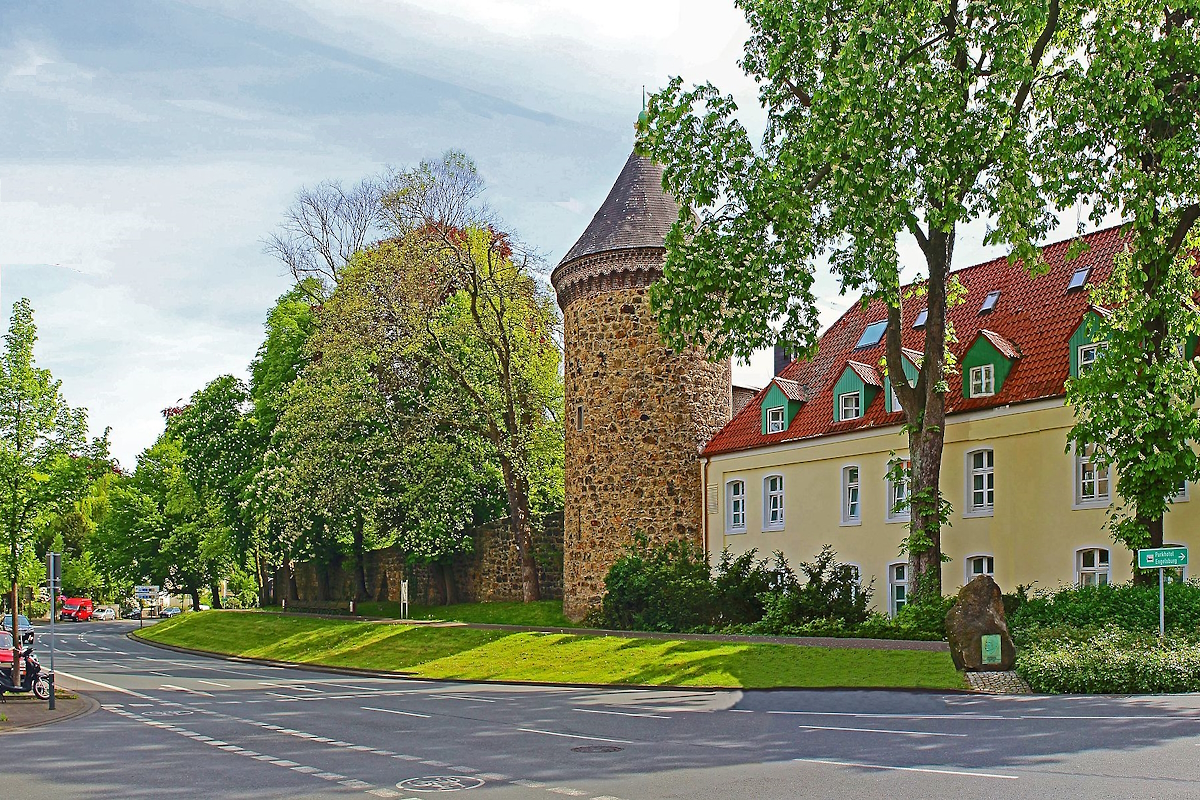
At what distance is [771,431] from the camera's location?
36.8m

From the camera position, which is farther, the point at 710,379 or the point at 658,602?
the point at 710,379

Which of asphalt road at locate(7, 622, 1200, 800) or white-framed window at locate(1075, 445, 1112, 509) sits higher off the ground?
white-framed window at locate(1075, 445, 1112, 509)

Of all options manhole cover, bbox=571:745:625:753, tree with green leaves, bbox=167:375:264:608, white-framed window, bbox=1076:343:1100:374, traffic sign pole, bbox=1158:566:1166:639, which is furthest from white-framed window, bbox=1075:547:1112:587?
tree with green leaves, bbox=167:375:264:608

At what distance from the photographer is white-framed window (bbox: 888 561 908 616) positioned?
31.9 metres

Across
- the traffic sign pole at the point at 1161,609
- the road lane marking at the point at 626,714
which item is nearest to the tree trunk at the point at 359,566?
the road lane marking at the point at 626,714

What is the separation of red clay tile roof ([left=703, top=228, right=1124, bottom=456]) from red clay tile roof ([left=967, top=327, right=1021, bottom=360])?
0.05 metres

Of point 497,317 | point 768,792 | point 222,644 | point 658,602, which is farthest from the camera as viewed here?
point 222,644

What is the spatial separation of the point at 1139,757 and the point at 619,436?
26.1 m

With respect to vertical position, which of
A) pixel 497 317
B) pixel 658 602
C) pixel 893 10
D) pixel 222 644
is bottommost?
pixel 222 644

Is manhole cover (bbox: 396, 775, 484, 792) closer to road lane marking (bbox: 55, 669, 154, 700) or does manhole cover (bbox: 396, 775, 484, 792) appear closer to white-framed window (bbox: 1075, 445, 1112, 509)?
road lane marking (bbox: 55, 669, 154, 700)

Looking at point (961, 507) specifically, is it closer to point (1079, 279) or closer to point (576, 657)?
point (1079, 279)

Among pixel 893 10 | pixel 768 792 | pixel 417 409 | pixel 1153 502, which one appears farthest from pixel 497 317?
pixel 768 792

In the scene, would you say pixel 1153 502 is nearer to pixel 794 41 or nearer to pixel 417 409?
pixel 794 41

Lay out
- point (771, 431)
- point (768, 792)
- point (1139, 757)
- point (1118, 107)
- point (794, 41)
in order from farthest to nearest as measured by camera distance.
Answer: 1. point (771, 431)
2. point (794, 41)
3. point (1118, 107)
4. point (1139, 757)
5. point (768, 792)
